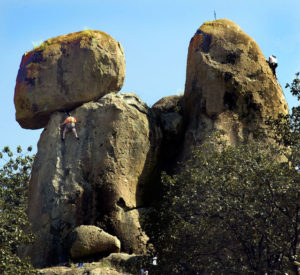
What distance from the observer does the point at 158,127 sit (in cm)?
3434

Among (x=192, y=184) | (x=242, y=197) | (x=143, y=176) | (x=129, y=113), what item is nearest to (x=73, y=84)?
(x=129, y=113)

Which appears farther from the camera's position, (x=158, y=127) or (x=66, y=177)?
(x=158, y=127)

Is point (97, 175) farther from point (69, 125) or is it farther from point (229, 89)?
point (229, 89)

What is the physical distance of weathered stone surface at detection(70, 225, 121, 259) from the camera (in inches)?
1141

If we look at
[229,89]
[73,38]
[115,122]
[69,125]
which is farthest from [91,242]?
[73,38]

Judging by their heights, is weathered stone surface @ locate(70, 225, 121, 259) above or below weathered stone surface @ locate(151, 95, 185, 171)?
below

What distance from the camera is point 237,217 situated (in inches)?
948

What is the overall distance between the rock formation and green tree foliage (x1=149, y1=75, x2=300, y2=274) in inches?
193

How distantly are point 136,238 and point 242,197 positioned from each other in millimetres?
7764

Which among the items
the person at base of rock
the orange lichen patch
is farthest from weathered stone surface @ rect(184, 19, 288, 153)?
the person at base of rock

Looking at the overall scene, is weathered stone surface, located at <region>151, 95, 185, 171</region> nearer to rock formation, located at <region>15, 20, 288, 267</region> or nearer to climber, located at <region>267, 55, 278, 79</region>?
rock formation, located at <region>15, 20, 288, 267</region>

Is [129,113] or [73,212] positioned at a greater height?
[129,113]

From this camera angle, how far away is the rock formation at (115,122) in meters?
31.1

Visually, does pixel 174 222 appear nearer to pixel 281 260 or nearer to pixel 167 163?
pixel 281 260
